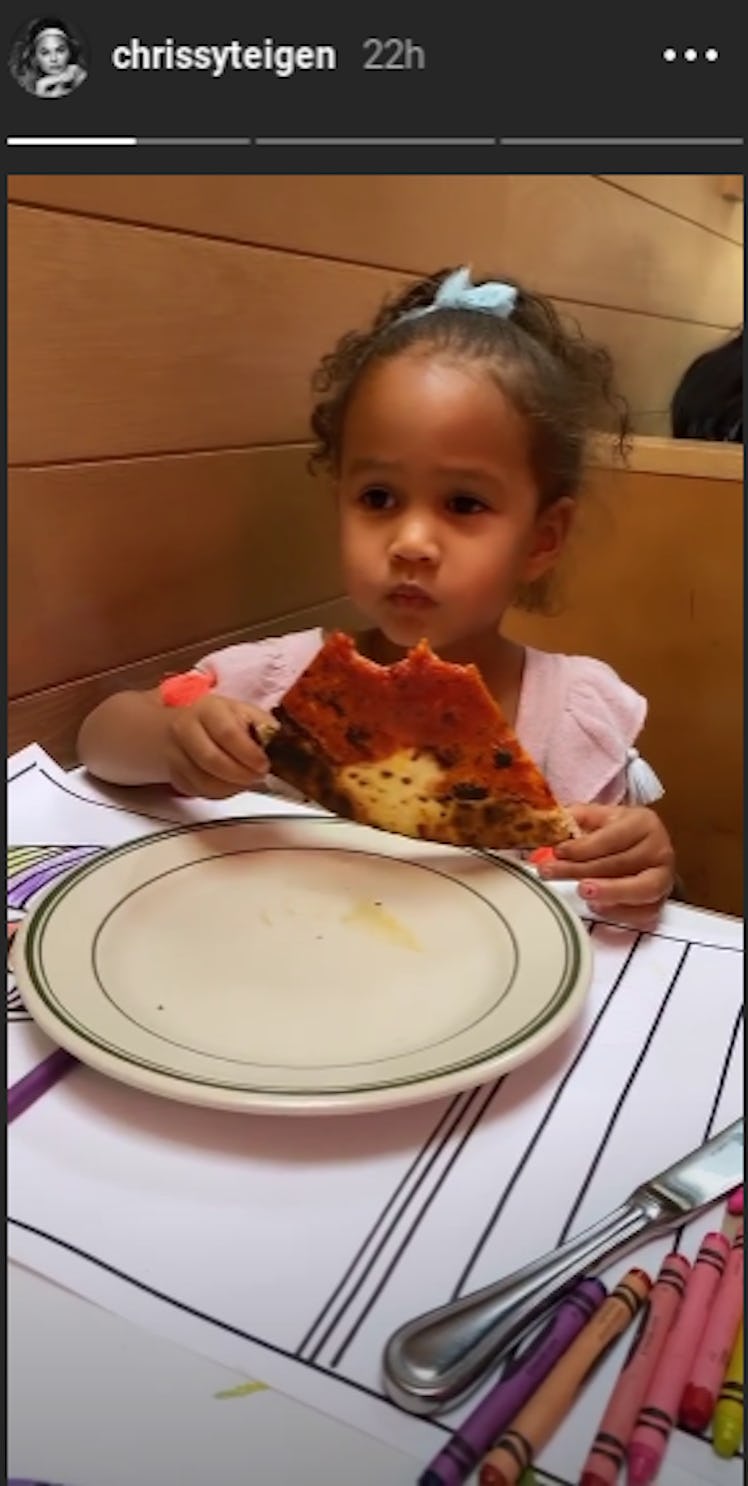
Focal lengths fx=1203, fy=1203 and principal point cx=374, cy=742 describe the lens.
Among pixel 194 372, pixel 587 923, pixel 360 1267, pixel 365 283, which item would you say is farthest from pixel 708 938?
pixel 365 283

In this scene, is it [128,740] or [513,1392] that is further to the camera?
[128,740]

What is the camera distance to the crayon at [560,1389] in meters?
0.36

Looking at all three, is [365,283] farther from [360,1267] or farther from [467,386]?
[360,1267]

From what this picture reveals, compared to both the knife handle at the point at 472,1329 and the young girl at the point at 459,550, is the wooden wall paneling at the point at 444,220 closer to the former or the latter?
the young girl at the point at 459,550

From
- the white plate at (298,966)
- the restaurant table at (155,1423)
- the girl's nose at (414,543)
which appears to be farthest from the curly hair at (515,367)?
the restaurant table at (155,1423)

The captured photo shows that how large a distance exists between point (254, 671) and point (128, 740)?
6.7 inches

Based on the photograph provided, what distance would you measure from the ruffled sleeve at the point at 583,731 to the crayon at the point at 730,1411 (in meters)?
0.60

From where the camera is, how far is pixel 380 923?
66cm

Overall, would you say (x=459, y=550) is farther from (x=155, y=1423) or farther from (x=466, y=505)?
(x=155, y=1423)

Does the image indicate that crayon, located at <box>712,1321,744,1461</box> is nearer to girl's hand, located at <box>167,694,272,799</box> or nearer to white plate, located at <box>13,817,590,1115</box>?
white plate, located at <box>13,817,590,1115</box>

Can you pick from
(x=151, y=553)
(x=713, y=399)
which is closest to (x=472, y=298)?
(x=151, y=553)

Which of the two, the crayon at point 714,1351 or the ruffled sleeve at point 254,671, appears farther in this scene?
the ruffled sleeve at point 254,671

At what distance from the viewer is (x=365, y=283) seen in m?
1.15

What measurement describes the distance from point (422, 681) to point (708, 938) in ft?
0.73
